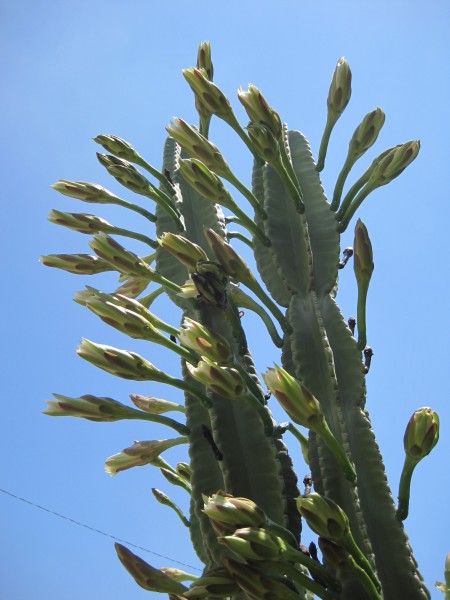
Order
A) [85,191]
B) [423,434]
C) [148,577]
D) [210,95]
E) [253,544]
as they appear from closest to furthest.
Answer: [253,544]
[423,434]
[148,577]
[210,95]
[85,191]

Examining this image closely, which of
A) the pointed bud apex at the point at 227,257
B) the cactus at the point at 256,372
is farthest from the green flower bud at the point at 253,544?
the pointed bud apex at the point at 227,257

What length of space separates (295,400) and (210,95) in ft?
2.98

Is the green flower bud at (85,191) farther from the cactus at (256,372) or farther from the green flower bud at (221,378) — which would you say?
the green flower bud at (221,378)

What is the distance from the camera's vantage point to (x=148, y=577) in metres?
1.36

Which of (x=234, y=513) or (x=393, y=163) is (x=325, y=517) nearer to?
(x=234, y=513)

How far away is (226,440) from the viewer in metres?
1.39

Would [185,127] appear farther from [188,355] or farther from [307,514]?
[307,514]

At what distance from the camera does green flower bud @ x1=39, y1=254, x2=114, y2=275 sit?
181 cm

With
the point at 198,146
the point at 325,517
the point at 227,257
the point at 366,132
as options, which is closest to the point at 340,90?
the point at 366,132

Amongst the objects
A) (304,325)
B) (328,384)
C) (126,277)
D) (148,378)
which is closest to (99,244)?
(126,277)

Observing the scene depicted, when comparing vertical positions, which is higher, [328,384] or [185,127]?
[185,127]

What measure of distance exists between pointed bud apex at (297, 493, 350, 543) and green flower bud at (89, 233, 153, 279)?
77 centimetres

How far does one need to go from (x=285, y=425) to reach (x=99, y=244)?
631 mm

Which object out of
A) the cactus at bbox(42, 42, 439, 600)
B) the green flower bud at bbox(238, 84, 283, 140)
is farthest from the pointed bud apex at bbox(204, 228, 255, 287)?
the green flower bud at bbox(238, 84, 283, 140)
